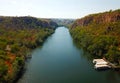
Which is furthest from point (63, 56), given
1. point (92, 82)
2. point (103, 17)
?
point (103, 17)

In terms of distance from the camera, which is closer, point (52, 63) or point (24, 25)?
point (52, 63)

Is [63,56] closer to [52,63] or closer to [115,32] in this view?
[52,63]

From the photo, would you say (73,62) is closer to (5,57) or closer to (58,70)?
(58,70)

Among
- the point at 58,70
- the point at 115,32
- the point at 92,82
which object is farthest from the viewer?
the point at 115,32

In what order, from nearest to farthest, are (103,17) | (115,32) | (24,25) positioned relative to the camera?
(115,32) → (103,17) → (24,25)

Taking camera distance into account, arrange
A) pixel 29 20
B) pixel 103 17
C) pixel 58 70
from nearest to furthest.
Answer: pixel 58 70
pixel 103 17
pixel 29 20

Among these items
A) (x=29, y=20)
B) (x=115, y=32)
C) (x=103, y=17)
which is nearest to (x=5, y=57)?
(x=115, y=32)

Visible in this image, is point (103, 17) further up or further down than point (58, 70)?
further up

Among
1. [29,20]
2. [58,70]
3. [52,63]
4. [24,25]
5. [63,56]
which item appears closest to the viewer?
[58,70]

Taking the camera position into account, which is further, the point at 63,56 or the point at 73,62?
the point at 63,56
